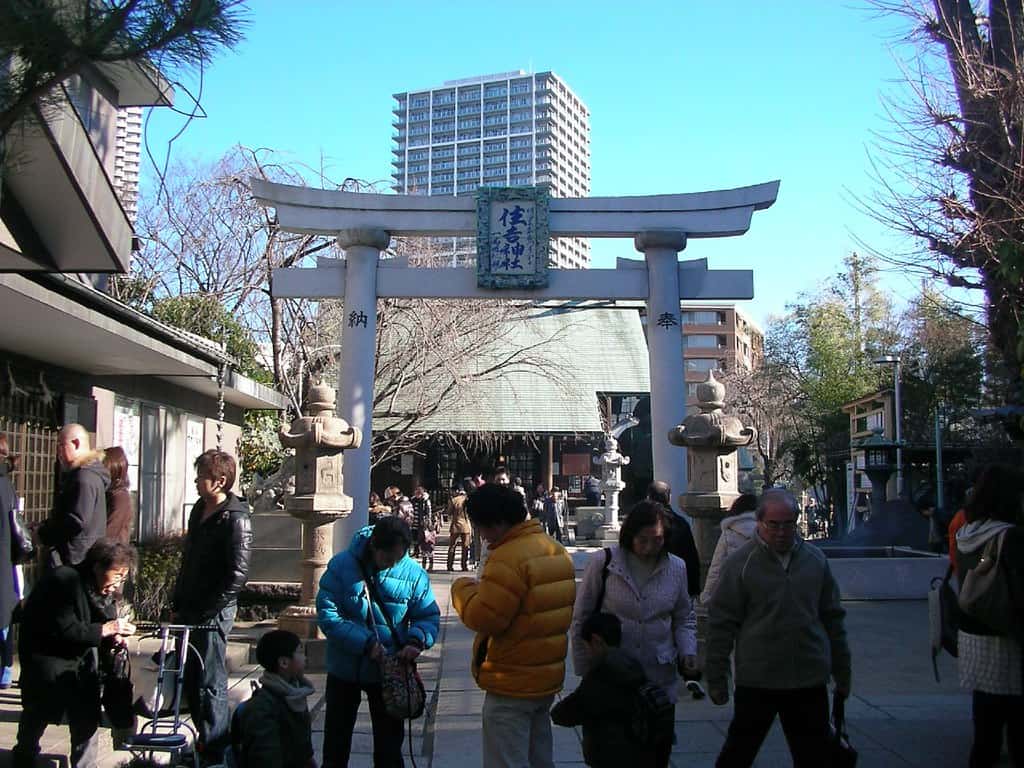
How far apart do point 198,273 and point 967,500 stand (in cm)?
1529

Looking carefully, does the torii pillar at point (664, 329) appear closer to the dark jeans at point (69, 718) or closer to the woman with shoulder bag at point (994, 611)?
the woman with shoulder bag at point (994, 611)

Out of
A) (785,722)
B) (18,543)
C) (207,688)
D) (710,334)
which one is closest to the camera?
(785,722)

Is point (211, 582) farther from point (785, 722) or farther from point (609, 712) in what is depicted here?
point (785, 722)

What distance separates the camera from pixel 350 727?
472cm

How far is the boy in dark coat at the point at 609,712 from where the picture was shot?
3.82 m

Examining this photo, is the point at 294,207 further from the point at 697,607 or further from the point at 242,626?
the point at 697,607

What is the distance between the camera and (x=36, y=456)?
9.70 meters

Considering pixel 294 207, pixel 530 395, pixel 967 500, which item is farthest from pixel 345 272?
pixel 530 395

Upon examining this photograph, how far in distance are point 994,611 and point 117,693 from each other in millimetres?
4182

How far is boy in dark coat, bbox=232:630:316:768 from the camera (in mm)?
4035

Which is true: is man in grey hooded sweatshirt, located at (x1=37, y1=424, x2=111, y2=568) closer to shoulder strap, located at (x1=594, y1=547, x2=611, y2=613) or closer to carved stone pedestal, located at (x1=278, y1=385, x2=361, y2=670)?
shoulder strap, located at (x1=594, y1=547, x2=611, y2=613)

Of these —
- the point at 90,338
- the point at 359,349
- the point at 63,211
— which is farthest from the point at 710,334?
the point at 63,211

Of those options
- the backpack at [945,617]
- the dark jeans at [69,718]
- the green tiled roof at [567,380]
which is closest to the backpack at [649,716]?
the backpack at [945,617]

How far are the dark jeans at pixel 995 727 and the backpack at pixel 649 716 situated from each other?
1.83 meters
